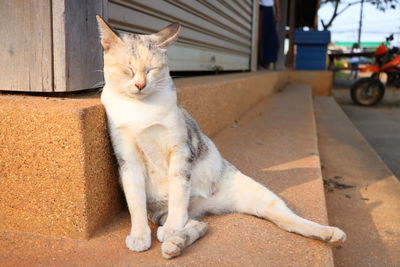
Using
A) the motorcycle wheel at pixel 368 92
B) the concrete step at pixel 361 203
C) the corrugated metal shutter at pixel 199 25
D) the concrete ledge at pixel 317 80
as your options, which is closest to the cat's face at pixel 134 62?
the corrugated metal shutter at pixel 199 25

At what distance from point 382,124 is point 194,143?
667cm

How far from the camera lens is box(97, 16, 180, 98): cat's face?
166 centimetres

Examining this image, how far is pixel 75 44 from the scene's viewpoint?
1.91 meters

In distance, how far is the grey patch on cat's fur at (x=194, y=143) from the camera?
190 centimetres

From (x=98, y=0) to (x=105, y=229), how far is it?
115 cm

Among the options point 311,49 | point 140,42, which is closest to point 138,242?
point 140,42

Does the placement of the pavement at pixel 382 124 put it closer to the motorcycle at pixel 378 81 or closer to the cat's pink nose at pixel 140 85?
the motorcycle at pixel 378 81

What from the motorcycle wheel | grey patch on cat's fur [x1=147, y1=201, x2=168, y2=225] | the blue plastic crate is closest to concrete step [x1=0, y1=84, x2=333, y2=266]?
grey patch on cat's fur [x1=147, y1=201, x2=168, y2=225]

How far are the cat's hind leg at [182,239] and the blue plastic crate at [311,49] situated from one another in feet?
37.5

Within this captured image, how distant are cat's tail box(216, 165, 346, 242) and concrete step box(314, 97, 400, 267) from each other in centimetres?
53

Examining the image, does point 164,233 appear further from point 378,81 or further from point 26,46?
point 378,81

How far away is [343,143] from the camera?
5.30m

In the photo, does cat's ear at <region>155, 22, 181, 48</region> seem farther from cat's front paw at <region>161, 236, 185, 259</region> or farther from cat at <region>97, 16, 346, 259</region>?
cat's front paw at <region>161, 236, 185, 259</region>

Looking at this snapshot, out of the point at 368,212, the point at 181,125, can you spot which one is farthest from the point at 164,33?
the point at 368,212
